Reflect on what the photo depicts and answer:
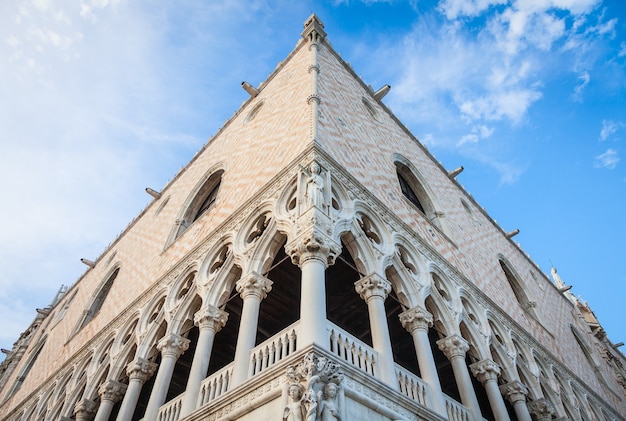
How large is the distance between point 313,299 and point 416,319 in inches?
88.9

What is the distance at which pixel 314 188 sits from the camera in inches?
261

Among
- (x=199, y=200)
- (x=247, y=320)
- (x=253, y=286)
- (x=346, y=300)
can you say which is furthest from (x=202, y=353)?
(x=199, y=200)

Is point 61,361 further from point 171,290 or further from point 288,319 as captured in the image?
point 288,319

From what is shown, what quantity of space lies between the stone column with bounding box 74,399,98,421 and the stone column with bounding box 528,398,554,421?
831 centimetres

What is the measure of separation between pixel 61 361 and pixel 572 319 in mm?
16848

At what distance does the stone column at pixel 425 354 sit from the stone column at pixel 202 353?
278 centimetres

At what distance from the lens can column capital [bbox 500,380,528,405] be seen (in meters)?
8.42

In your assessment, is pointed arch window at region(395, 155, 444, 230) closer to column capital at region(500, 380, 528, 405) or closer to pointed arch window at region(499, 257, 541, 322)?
pointed arch window at region(499, 257, 541, 322)

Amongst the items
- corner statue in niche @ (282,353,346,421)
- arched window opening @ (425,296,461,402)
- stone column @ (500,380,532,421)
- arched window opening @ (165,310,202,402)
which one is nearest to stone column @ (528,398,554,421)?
stone column @ (500,380,532,421)

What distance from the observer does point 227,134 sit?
13.4 metres

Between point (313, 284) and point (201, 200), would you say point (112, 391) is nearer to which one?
point (313, 284)

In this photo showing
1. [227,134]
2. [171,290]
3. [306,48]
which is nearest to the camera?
[171,290]

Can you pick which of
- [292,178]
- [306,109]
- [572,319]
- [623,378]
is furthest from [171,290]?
[623,378]

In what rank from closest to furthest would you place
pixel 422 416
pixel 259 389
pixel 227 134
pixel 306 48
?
pixel 259 389
pixel 422 416
pixel 306 48
pixel 227 134
